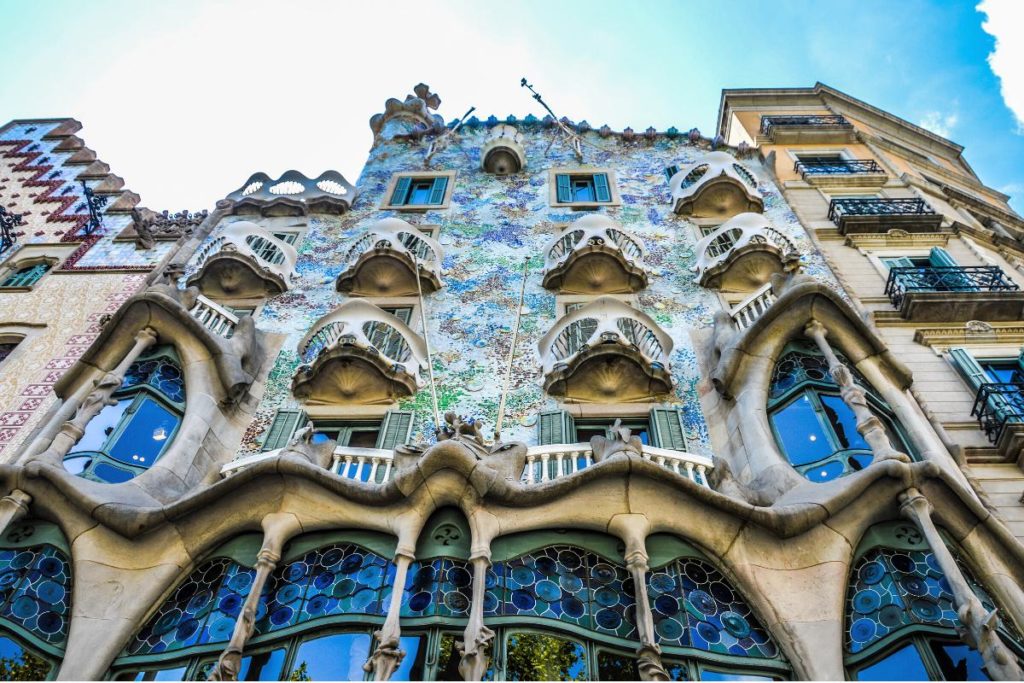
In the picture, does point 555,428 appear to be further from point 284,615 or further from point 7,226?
point 7,226

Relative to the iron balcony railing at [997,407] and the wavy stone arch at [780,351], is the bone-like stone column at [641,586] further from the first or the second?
the iron balcony railing at [997,407]

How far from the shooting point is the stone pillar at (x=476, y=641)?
6.88 m

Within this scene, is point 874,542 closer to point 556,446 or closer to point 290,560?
point 556,446

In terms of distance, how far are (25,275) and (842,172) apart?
17710 millimetres

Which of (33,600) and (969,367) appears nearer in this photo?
(33,600)

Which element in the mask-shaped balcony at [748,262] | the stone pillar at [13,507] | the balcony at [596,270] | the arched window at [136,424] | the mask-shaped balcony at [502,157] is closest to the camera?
the stone pillar at [13,507]

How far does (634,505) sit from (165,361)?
22.8 ft

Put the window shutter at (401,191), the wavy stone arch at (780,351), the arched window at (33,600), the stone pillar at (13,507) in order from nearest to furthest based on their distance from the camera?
the arched window at (33,600)
the stone pillar at (13,507)
the wavy stone arch at (780,351)
the window shutter at (401,191)

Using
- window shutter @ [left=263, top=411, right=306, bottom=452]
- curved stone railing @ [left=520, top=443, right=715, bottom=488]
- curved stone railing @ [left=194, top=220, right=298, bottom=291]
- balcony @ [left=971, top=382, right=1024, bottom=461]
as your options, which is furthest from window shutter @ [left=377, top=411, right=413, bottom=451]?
balcony @ [left=971, top=382, right=1024, bottom=461]

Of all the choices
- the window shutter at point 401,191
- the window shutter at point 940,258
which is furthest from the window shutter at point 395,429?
the window shutter at point 940,258

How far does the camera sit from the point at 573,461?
9.64m

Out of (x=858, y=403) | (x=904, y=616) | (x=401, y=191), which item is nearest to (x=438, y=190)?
(x=401, y=191)

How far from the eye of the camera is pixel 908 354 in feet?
42.4

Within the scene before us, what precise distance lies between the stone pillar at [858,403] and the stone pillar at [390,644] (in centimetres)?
508
